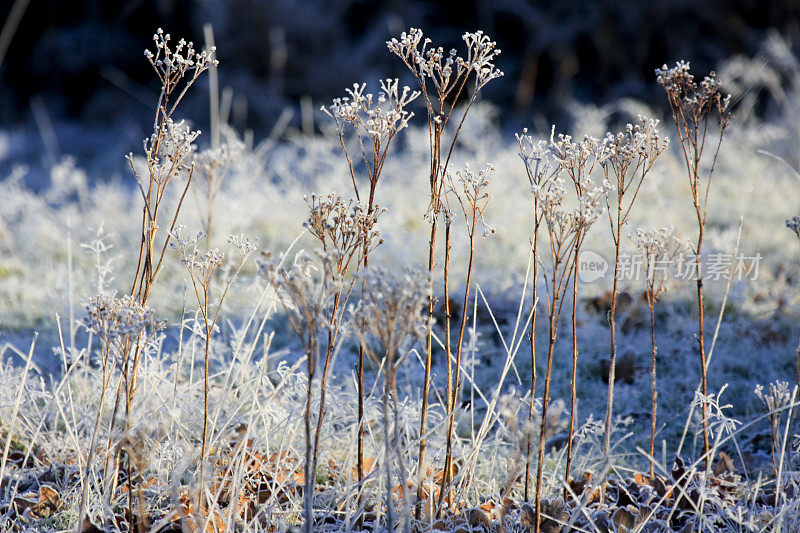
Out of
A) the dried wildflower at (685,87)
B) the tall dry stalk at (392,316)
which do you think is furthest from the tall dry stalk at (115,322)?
the dried wildflower at (685,87)

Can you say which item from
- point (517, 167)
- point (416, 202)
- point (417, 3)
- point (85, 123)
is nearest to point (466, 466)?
point (416, 202)

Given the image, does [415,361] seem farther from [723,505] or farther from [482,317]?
[723,505]

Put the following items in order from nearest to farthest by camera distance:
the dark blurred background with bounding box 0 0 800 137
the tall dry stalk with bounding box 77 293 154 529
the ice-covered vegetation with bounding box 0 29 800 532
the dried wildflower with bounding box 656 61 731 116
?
1. the tall dry stalk with bounding box 77 293 154 529
2. the ice-covered vegetation with bounding box 0 29 800 532
3. the dried wildflower with bounding box 656 61 731 116
4. the dark blurred background with bounding box 0 0 800 137

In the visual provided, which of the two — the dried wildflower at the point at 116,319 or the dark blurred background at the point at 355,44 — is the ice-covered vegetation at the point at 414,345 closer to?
the dried wildflower at the point at 116,319

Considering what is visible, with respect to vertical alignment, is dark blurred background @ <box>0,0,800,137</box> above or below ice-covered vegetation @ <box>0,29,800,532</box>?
above

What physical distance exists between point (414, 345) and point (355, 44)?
11736mm

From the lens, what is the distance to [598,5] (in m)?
10.8

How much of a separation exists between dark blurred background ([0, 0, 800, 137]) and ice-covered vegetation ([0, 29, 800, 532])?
5439 mm

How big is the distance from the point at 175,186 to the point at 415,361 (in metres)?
2.97

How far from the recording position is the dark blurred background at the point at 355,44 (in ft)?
34.3

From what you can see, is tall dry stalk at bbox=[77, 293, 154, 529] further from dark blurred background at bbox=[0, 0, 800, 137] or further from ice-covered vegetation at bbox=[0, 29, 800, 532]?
dark blurred background at bbox=[0, 0, 800, 137]

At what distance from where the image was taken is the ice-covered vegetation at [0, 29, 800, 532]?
1.52m

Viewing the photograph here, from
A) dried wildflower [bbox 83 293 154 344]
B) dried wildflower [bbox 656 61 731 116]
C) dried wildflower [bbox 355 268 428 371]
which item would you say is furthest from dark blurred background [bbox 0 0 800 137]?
dried wildflower [bbox 355 268 428 371]

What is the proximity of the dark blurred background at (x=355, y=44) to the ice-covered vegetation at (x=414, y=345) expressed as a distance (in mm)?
5439
